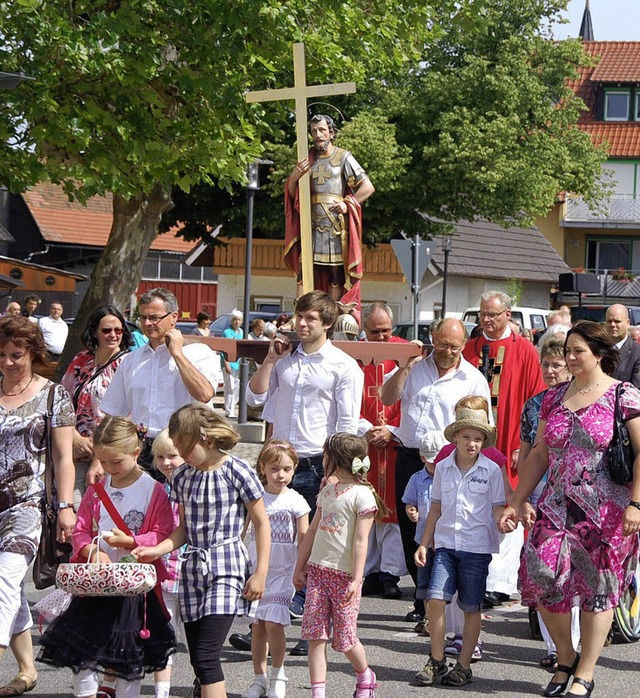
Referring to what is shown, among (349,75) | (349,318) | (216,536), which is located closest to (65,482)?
(216,536)

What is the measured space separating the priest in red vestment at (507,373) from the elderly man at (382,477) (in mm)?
658

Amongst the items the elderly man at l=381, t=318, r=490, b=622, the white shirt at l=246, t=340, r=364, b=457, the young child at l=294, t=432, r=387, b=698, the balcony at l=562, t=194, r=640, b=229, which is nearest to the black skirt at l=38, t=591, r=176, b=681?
the young child at l=294, t=432, r=387, b=698

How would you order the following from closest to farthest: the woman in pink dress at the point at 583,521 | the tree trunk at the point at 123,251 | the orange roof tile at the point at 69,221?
1. the woman in pink dress at the point at 583,521
2. the tree trunk at the point at 123,251
3. the orange roof tile at the point at 69,221

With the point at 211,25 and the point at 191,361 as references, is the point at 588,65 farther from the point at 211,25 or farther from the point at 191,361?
the point at 191,361

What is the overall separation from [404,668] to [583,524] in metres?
1.39

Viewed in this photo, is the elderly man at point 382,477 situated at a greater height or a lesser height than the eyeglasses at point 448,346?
lesser

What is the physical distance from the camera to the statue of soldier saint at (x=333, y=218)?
375 inches

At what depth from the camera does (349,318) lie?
9.08 m

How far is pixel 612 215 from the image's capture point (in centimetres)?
5500

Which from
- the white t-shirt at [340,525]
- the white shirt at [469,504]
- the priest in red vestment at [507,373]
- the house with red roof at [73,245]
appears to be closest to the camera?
the white t-shirt at [340,525]

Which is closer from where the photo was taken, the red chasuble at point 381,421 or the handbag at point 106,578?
the handbag at point 106,578

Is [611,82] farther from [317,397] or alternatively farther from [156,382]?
[156,382]

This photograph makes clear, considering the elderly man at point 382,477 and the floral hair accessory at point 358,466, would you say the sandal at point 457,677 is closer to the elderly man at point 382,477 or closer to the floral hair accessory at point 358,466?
the floral hair accessory at point 358,466

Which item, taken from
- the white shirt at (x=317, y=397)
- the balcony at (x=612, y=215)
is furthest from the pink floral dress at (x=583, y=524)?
the balcony at (x=612, y=215)
